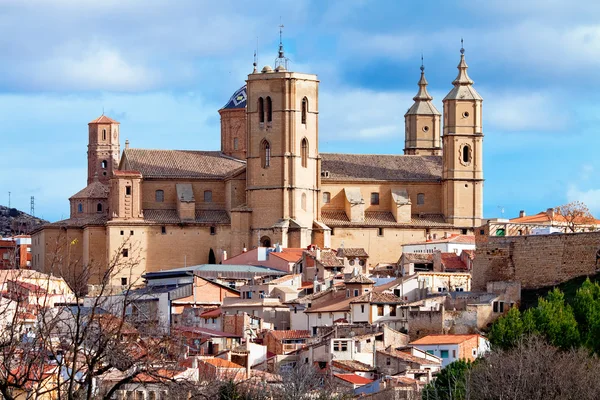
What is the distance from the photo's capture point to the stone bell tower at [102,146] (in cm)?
9612

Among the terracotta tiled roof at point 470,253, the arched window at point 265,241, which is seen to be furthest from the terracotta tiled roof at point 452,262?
the arched window at point 265,241

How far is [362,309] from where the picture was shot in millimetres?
60750

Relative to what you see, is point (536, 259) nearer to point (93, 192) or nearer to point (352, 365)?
point (352, 365)

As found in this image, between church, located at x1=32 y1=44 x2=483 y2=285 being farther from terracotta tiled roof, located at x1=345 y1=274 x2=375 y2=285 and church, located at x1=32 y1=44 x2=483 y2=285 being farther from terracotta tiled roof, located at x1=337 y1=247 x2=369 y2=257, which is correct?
terracotta tiled roof, located at x1=345 y1=274 x2=375 y2=285

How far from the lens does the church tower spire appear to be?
97.9m

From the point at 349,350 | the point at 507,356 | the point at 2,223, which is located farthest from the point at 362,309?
the point at 2,223

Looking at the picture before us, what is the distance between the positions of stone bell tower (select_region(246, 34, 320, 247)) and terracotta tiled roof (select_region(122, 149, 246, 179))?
2844 millimetres

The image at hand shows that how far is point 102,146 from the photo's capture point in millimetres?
96688

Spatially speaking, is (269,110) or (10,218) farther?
(10,218)

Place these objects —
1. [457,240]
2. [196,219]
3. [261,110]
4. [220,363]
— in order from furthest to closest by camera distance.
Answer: [261,110] → [196,219] → [457,240] → [220,363]

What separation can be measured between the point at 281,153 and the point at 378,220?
5.86 metres

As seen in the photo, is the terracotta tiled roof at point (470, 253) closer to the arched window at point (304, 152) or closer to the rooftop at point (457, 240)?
the rooftop at point (457, 240)

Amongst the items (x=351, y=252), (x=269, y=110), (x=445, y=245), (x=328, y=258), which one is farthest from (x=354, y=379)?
(x=269, y=110)

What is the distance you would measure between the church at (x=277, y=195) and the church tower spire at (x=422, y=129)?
858 centimetres
